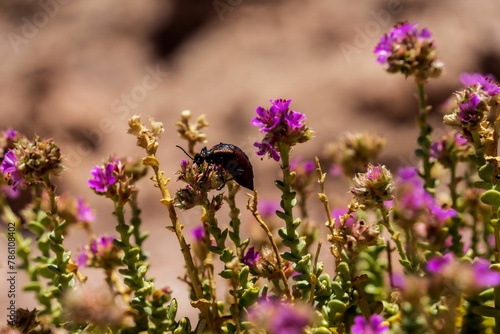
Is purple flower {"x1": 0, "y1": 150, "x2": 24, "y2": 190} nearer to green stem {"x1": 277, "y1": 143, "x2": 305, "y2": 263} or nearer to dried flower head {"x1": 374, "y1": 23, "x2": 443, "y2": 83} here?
green stem {"x1": 277, "y1": 143, "x2": 305, "y2": 263}

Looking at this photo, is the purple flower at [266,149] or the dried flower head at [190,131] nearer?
the purple flower at [266,149]

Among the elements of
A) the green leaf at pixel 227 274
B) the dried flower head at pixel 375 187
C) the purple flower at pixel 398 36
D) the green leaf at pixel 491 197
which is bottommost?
the green leaf at pixel 227 274

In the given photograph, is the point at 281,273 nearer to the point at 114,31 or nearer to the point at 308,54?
the point at 308,54

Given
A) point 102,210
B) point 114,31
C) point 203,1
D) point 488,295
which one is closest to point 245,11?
point 203,1

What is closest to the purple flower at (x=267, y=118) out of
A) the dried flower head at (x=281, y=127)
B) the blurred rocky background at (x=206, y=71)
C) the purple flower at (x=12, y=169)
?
the dried flower head at (x=281, y=127)

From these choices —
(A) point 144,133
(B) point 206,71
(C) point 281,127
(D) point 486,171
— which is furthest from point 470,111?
(B) point 206,71

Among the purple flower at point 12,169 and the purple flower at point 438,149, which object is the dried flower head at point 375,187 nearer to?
the purple flower at point 438,149
